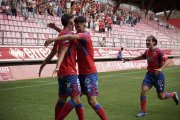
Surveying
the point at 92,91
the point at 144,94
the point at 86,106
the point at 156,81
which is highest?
the point at 92,91

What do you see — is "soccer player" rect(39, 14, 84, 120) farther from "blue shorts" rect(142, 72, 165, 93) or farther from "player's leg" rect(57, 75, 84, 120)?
"blue shorts" rect(142, 72, 165, 93)

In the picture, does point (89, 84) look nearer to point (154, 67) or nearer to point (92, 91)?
point (92, 91)

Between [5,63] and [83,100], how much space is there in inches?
320

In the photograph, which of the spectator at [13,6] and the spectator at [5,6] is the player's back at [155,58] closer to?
the spectator at [5,6]

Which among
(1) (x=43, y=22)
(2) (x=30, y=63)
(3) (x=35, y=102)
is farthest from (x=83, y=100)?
(1) (x=43, y=22)

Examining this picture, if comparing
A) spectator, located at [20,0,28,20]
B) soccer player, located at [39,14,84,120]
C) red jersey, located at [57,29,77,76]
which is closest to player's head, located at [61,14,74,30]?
soccer player, located at [39,14,84,120]

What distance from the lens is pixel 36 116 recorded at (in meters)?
8.50

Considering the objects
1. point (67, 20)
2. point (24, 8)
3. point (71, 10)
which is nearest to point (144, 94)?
point (67, 20)

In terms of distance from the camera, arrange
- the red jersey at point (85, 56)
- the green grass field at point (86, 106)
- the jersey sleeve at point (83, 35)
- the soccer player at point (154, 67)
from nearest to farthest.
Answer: the jersey sleeve at point (83, 35), the red jersey at point (85, 56), the green grass field at point (86, 106), the soccer player at point (154, 67)

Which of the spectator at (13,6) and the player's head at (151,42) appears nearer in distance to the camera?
the player's head at (151,42)

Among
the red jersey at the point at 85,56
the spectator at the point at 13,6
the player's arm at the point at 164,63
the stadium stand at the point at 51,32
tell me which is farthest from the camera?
the spectator at the point at 13,6

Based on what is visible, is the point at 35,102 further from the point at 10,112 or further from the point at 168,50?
the point at 168,50

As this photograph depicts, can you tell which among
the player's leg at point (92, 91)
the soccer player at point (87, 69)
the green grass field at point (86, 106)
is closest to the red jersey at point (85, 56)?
the soccer player at point (87, 69)

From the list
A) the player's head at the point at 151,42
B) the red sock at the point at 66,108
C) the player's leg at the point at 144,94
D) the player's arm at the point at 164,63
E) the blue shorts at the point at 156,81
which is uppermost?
the player's head at the point at 151,42
